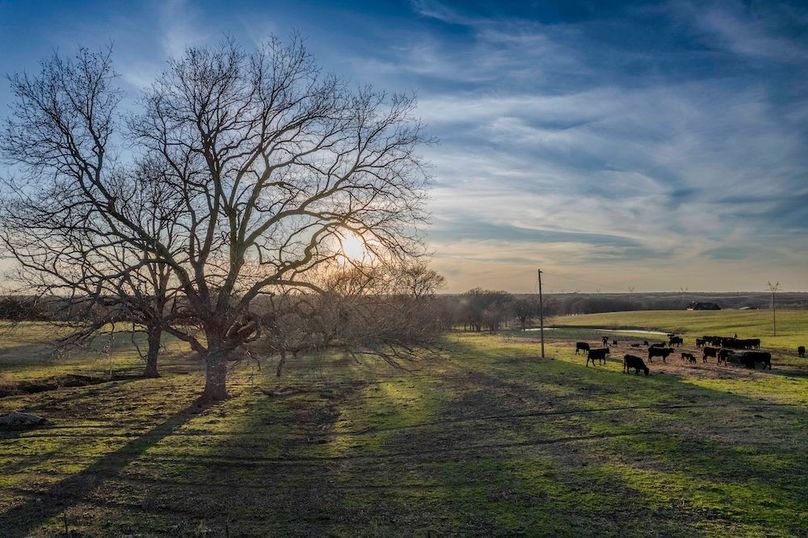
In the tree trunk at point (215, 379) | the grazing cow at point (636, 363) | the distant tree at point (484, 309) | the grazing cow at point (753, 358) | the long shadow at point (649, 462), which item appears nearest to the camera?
the long shadow at point (649, 462)

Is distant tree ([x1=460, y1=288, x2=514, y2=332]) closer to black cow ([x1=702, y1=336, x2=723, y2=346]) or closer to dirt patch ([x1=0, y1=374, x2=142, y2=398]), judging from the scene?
black cow ([x1=702, y1=336, x2=723, y2=346])

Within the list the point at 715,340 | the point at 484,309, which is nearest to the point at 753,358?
the point at 715,340

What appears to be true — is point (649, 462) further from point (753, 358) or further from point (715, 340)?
point (715, 340)

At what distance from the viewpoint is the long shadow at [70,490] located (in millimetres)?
10227

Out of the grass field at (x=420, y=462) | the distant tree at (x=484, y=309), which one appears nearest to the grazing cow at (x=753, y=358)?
the grass field at (x=420, y=462)

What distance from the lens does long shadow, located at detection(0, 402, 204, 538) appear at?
1023 centimetres

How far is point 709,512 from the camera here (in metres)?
10.1

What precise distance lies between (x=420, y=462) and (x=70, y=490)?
8.56 metres

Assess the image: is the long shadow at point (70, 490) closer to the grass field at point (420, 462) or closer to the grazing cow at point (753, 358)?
the grass field at point (420, 462)

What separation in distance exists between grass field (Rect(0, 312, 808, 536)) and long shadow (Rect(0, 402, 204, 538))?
0.06 metres

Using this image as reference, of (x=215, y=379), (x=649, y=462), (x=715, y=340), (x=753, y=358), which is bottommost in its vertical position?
(x=649, y=462)

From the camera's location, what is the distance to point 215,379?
75.5 feet

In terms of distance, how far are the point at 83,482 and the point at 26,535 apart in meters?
2.94

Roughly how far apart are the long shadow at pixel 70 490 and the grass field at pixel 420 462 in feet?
0.19
